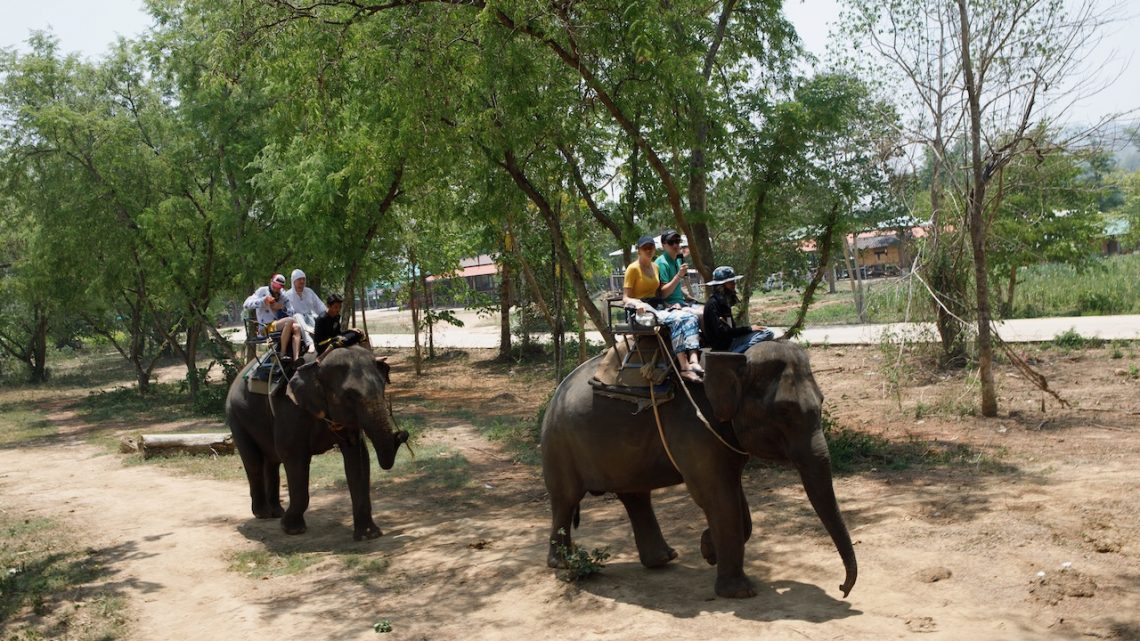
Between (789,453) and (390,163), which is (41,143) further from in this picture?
(789,453)

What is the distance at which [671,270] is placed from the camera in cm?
883

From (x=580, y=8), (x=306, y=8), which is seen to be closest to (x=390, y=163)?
(x=306, y=8)

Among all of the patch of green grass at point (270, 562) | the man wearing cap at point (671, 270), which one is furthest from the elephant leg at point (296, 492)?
the man wearing cap at point (671, 270)

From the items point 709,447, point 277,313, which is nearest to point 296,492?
point 277,313

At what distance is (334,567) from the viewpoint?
9.64 meters

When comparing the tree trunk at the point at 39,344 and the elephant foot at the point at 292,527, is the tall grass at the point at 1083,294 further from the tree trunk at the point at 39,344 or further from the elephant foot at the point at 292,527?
the tree trunk at the point at 39,344

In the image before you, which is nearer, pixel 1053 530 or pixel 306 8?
pixel 1053 530

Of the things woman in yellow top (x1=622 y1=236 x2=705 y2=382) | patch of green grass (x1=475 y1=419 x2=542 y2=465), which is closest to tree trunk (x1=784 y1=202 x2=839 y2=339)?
patch of green grass (x1=475 y1=419 x2=542 y2=465)

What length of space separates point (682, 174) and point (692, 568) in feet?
22.9

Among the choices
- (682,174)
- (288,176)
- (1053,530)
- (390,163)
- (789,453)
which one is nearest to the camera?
(789,453)

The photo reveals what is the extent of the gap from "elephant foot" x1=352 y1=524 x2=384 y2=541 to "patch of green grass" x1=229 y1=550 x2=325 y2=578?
18.8 inches

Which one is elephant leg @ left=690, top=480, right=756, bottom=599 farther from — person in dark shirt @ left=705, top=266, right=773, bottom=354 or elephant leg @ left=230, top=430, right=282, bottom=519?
elephant leg @ left=230, top=430, right=282, bottom=519

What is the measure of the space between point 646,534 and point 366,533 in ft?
11.0

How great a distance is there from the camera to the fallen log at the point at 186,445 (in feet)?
54.8
